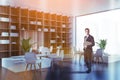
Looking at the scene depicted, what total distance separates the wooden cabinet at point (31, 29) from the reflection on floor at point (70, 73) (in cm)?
35

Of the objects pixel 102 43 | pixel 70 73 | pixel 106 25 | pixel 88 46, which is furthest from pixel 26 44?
pixel 106 25

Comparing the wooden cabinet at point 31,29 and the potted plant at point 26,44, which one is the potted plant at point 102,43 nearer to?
the wooden cabinet at point 31,29

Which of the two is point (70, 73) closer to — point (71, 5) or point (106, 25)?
point (106, 25)

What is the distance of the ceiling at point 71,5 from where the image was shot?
2.29 m

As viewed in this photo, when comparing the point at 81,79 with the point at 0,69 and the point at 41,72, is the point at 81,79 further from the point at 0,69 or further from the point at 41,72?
the point at 0,69

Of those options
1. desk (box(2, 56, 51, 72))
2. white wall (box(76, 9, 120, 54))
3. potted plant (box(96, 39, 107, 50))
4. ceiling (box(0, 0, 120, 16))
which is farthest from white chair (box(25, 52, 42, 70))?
potted plant (box(96, 39, 107, 50))

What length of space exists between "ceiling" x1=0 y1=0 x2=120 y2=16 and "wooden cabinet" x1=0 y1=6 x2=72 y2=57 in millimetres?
233

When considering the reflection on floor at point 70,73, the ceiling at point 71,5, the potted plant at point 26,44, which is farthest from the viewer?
the potted plant at point 26,44

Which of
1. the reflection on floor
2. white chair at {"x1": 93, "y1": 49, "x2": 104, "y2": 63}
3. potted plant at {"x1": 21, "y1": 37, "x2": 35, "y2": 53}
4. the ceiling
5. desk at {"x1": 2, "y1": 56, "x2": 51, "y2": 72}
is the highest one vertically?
the ceiling

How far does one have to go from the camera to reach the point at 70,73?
9.05ft

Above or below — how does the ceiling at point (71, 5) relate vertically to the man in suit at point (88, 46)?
above

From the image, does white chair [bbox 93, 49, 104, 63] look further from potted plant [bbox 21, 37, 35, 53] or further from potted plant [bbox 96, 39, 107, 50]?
potted plant [bbox 21, 37, 35, 53]

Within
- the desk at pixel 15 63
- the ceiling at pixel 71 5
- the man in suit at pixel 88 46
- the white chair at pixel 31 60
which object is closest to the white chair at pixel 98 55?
the man in suit at pixel 88 46

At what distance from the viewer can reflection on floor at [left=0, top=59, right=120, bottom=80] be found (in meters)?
2.47
